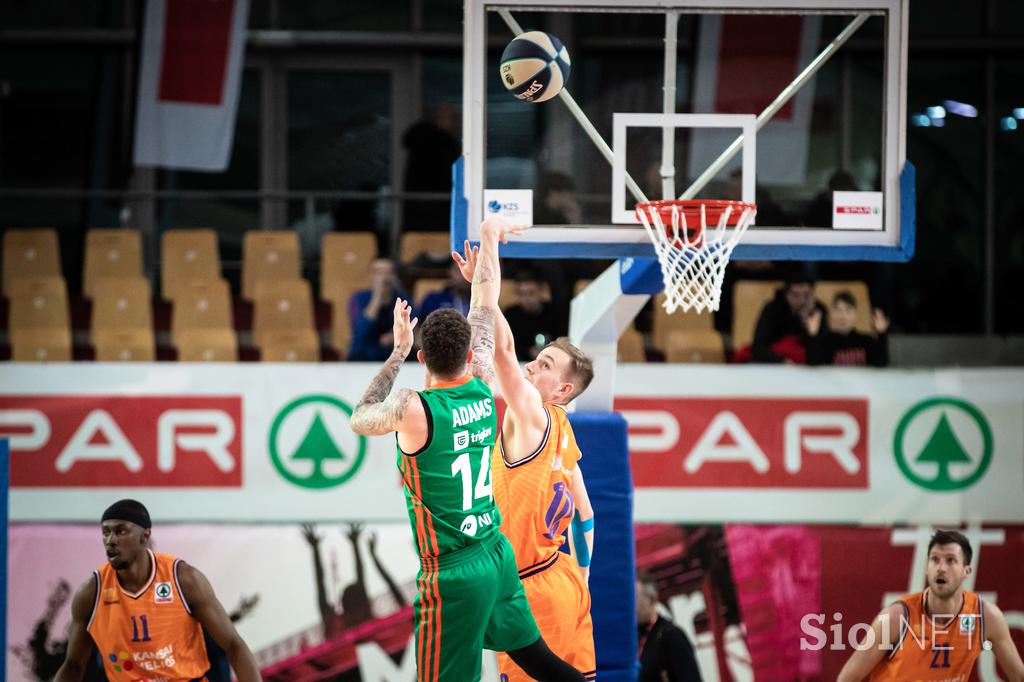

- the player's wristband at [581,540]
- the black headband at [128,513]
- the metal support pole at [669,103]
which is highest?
the metal support pole at [669,103]

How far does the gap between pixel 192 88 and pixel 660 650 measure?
7581 millimetres

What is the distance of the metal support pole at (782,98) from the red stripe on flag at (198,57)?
23.5ft

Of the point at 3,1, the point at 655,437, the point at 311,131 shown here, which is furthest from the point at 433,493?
the point at 3,1

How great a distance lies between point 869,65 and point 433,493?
3680 mm

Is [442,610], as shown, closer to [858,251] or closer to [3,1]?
[858,251]

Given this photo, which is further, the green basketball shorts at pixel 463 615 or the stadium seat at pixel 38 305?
the stadium seat at pixel 38 305

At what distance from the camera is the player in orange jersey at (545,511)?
5895mm

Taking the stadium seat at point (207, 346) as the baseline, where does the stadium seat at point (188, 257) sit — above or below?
above

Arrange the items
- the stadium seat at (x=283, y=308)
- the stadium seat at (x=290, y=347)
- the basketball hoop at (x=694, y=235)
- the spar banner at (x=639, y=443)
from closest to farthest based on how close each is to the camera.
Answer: the basketball hoop at (x=694, y=235) → the spar banner at (x=639, y=443) → the stadium seat at (x=290, y=347) → the stadium seat at (x=283, y=308)

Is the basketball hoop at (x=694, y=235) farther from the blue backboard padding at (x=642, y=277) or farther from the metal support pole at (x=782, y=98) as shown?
the metal support pole at (x=782, y=98)

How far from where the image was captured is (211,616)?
6398 millimetres

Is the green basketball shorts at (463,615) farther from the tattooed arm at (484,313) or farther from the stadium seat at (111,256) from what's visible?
the stadium seat at (111,256)

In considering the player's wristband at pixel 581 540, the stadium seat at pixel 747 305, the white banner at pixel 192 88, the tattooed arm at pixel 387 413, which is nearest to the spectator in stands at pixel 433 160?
the white banner at pixel 192 88

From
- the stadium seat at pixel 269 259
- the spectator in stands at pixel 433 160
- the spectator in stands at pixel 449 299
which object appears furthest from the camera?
the spectator in stands at pixel 433 160
